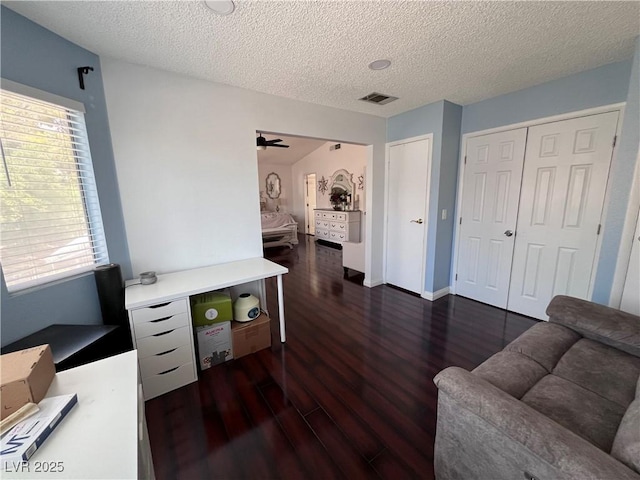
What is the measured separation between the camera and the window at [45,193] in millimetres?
1416

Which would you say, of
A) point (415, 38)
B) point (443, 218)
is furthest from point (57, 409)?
point (443, 218)

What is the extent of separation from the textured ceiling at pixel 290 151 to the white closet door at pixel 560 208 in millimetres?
5293

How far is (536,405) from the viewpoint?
3.77ft

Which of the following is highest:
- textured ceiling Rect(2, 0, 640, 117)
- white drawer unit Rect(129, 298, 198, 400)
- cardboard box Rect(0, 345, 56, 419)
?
textured ceiling Rect(2, 0, 640, 117)

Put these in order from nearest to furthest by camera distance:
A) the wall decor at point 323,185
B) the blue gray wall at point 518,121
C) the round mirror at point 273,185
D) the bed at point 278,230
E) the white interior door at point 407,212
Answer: the blue gray wall at point 518,121
the white interior door at point 407,212
the bed at point 278,230
the wall decor at point 323,185
the round mirror at point 273,185

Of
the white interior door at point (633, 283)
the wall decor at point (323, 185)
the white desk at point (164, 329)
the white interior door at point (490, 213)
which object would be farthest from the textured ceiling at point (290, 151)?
the white interior door at point (633, 283)

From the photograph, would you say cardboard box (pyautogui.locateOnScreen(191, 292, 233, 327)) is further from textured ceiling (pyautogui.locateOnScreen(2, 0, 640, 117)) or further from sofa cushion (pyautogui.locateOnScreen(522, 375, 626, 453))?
sofa cushion (pyautogui.locateOnScreen(522, 375, 626, 453))

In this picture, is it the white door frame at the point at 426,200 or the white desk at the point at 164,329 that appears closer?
the white desk at the point at 164,329

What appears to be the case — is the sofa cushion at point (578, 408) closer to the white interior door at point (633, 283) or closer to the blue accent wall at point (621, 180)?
the white interior door at point (633, 283)

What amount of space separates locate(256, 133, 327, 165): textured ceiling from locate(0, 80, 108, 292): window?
5425mm

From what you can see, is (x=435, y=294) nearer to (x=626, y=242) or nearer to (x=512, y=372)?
(x=626, y=242)

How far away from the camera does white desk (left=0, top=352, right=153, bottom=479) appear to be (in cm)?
67

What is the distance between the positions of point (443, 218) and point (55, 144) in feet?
11.8

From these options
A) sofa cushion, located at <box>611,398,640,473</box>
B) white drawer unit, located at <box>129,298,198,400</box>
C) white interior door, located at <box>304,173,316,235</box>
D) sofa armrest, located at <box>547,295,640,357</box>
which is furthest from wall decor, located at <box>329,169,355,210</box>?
sofa cushion, located at <box>611,398,640,473</box>
